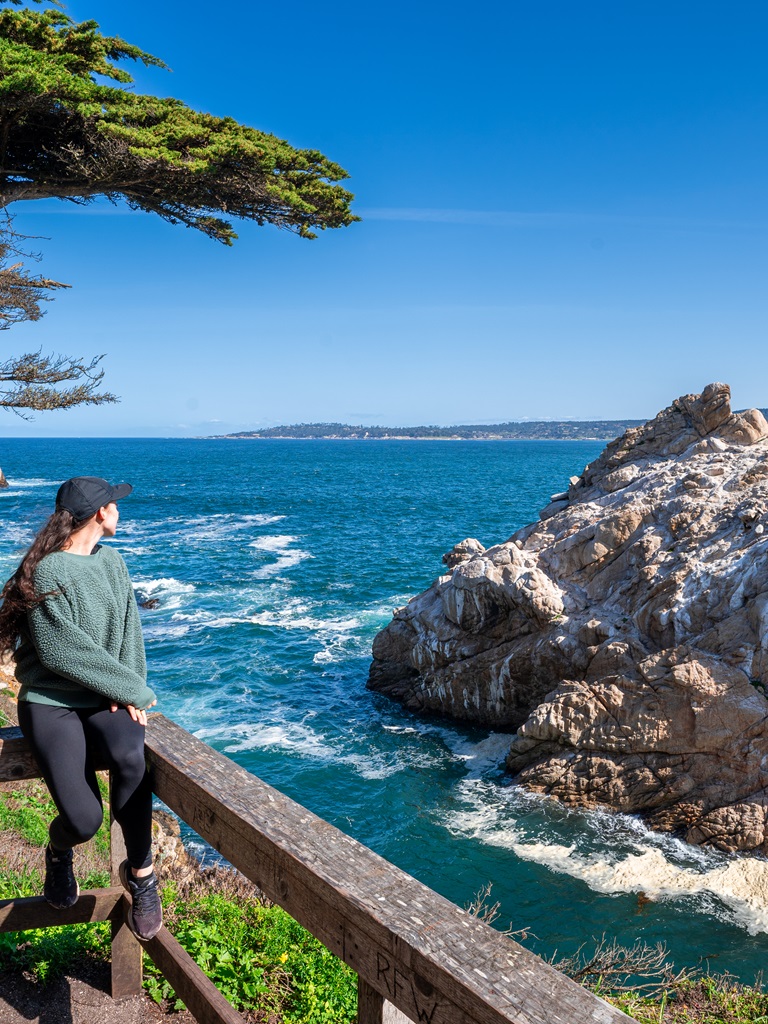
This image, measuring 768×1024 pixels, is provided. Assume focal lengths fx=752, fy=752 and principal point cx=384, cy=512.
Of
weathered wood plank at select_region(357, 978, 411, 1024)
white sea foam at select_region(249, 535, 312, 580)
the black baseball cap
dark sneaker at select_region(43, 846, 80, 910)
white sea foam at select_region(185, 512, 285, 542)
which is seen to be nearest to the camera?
weathered wood plank at select_region(357, 978, 411, 1024)

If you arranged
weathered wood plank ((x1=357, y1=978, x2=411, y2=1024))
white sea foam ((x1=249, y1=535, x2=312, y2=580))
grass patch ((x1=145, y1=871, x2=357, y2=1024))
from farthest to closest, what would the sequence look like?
1. white sea foam ((x1=249, y1=535, x2=312, y2=580))
2. grass patch ((x1=145, y1=871, x2=357, y2=1024))
3. weathered wood plank ((x1=357, y1=978, x2=411, y2=1024))

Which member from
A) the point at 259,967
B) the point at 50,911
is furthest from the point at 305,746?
the point at 50,911

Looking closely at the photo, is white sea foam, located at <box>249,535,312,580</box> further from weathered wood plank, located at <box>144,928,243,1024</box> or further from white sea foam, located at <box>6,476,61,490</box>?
white sea foam, located at <box>6,476,61,490</box>

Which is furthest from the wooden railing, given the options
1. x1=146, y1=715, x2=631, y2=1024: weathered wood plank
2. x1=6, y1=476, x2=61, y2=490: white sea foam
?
x1=6, y1=476, x2=61, y2=490: white sea foam

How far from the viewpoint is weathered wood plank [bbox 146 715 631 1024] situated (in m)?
1.85

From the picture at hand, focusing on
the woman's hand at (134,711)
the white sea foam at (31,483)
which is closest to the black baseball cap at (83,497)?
the woman's hand at (134,711)

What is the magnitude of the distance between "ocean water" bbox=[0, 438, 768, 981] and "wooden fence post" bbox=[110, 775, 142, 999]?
1591 millimetres

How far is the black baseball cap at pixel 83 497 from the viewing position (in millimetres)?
3506

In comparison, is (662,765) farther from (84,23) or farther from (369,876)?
(84,23)

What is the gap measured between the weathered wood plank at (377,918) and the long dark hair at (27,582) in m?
0.96

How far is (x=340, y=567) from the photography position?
135ft

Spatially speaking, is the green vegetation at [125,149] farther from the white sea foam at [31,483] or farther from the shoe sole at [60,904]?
the white sea foam at [31,483]

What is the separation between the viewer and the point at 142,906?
11.8 feet

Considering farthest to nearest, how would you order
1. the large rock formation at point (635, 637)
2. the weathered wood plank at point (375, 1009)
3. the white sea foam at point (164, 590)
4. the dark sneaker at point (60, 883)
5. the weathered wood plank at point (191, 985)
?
1. the white sea foam at point (164, 590)
2. the large rock formation at point (635, 637)
3. the dark sneaker at point (60, 883)
4. the weathered wood plank at point (191, 985)
5. the weathered wood plank at point (375, 1009)
